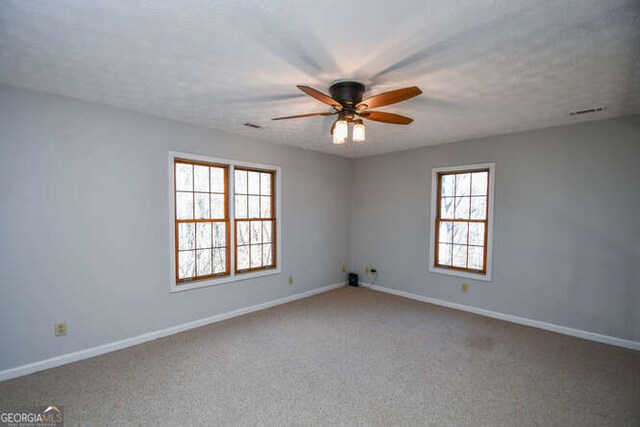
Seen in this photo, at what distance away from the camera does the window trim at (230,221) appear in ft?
11.8

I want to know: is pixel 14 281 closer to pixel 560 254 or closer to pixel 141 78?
pixel 141 78

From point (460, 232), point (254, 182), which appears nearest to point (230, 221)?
point (254, 182)

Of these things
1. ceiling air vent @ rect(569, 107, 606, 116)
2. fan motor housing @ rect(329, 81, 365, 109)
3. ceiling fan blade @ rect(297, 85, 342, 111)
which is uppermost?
ceiling air vent @ rect(569, 107, 606, 116)

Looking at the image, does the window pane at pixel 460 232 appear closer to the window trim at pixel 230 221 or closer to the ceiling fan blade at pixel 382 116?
the ceiling fan blade at pixel 382 116

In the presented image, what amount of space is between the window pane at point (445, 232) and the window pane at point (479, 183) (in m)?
0.60

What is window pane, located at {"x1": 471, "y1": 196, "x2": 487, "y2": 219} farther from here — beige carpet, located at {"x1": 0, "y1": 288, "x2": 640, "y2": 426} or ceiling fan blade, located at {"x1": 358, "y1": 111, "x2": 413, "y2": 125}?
ceiling fan blade, located at {"x1": 358, "y1": 111, "x2": 413, "y2": 125}

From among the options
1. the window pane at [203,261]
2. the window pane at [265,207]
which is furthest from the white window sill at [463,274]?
the window pane at [203,261]

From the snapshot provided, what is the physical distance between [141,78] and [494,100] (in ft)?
10.3

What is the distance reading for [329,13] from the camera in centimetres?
166

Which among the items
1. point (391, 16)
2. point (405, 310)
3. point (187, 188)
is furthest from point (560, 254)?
point (187, 188)

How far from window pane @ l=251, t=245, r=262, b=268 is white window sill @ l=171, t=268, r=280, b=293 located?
5.5 inches

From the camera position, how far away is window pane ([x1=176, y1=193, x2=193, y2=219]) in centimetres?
375

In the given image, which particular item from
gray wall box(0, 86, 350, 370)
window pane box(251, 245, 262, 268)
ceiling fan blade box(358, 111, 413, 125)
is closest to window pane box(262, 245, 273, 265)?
window pane box(251, 245, 262, 268)

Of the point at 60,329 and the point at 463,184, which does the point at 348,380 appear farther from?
the point at 463,184
